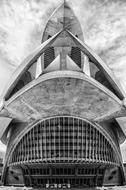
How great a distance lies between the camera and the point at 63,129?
112ft

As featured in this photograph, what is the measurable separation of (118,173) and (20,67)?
1067 inches

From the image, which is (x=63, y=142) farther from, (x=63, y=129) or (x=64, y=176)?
(x=64, y=176)

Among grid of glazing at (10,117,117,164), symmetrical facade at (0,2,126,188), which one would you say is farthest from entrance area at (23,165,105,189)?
grid of glazing at (10,117,117,164)

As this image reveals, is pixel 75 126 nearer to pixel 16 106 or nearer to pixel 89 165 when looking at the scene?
pixel 89 165

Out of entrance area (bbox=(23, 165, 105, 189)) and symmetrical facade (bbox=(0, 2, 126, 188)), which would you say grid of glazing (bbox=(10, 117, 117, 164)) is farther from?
entrance area (bbox=(23, 165, 105, 189))

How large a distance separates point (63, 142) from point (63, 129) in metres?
2.21

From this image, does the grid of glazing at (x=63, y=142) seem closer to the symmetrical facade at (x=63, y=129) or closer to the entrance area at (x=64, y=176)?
the symmetrical facade at (x=63, y=129)

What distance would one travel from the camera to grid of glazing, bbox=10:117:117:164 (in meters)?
33.1

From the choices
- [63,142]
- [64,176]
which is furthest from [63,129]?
[64,176]

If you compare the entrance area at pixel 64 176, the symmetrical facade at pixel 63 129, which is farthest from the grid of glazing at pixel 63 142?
the entrance area at pixel 64 176

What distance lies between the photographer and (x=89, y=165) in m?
33.2

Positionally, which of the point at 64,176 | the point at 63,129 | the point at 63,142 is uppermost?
the point at 63,129

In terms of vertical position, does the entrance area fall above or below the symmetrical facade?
below

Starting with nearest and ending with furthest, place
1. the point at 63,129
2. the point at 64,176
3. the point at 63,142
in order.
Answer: the point at 64,176, the point at 63,142, the point at 63,129
